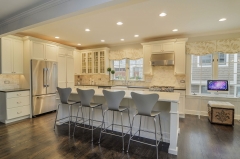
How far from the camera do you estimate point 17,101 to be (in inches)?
151

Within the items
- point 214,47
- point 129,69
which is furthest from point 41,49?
point 214,47

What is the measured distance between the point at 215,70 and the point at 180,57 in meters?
1.18

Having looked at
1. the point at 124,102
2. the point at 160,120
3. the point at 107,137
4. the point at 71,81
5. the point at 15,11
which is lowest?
the point at 107,137

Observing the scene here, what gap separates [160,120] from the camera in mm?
2648

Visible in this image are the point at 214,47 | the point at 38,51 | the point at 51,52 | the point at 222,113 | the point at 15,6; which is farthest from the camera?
the point at 51,52

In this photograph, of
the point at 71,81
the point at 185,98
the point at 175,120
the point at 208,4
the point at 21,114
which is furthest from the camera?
the point at 71,81

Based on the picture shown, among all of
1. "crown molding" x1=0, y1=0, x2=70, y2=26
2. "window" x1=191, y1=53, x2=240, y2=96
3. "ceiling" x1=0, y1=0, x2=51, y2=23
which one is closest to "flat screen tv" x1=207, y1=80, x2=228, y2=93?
"window" x1=191, y1=53, x2=240, y2=96

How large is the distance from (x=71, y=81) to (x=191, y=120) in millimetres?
4525

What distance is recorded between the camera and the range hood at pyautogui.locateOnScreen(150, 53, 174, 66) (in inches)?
173

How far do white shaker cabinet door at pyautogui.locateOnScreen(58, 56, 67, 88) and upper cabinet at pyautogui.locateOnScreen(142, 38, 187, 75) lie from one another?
314 centimetres

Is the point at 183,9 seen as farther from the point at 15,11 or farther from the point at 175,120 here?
the point at 15,11

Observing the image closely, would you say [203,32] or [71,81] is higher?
[203,32]

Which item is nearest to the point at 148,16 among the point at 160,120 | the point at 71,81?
the point at 160,120

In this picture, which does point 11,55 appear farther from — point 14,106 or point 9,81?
point 14,106
